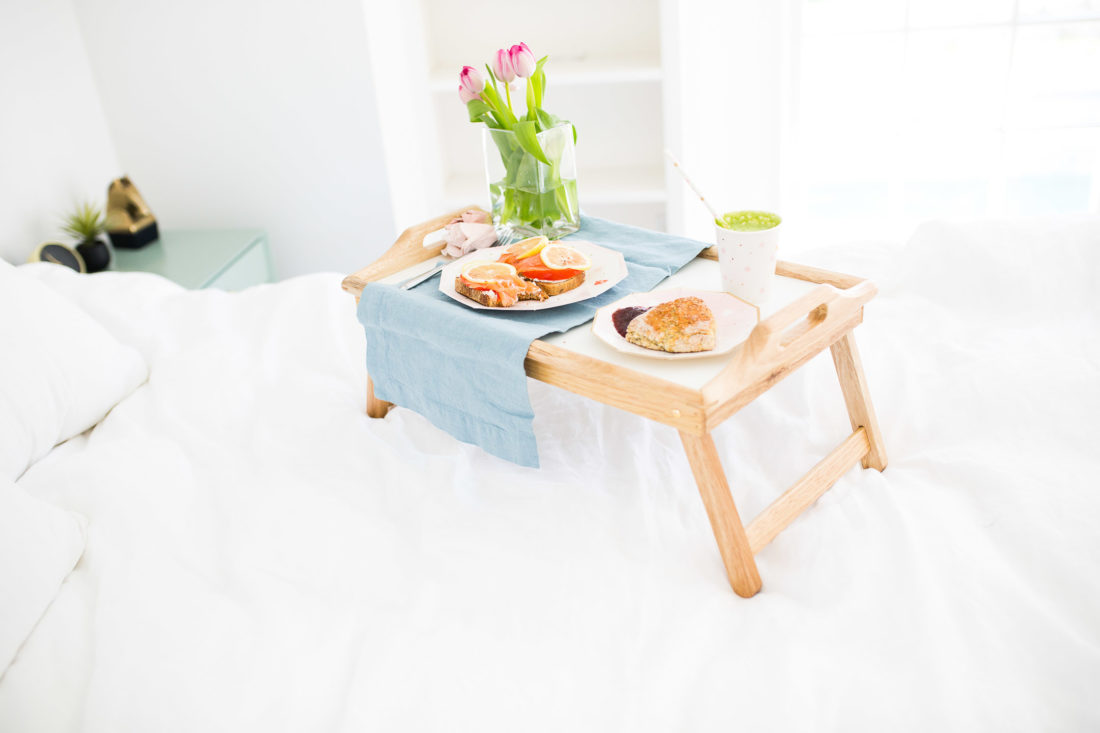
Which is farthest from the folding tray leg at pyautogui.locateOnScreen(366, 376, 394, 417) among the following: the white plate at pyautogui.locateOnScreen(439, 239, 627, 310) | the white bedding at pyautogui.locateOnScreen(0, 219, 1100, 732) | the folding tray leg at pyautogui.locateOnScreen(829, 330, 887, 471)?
the folding tray leg at pyautogui.locateOnScreen(829, 330, 887, 471)

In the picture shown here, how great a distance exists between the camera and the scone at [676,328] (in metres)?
1.10

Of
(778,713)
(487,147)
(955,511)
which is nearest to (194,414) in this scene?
(487,147)

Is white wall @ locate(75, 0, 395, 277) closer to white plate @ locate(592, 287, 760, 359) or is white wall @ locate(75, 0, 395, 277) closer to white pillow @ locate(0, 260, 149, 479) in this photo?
white pillow @ locate(0, 260, 149, 479)

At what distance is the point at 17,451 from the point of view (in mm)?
1277

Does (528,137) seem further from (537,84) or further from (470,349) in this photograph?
(470,349)

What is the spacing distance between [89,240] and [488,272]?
58.1 inches

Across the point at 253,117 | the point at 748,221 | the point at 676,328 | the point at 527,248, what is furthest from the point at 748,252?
the point at 253,117

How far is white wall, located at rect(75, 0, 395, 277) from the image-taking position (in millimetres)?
2453

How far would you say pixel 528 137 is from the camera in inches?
56.6

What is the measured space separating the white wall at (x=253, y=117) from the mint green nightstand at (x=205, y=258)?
121 millimetres

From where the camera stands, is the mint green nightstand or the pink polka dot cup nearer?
the pink polka dot cup

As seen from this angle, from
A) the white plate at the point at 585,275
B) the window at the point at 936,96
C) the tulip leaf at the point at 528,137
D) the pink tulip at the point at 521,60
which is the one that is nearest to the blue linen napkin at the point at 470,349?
the white plate at the point at 585,275

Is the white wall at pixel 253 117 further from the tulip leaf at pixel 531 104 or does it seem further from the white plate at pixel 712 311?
the white plate at pixel 712 311

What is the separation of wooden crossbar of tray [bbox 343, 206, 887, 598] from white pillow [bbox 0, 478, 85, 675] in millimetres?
651
